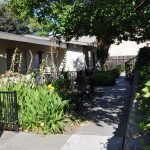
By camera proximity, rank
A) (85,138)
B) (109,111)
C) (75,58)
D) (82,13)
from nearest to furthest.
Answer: (82,13) → (85,138) → (109,111) → (75,58)

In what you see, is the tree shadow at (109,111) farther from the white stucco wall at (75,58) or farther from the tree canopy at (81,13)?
the white stucco wall at (75,58)

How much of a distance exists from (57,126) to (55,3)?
9.91 ft

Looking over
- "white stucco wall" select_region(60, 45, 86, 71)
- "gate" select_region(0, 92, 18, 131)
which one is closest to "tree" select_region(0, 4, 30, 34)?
"white stucco wall" select_region(60, 45, 86, 71)

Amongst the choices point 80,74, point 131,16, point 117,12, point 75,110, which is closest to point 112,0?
point 117,12

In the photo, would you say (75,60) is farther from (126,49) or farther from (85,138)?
(85,138)

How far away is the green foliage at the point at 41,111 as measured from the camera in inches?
371

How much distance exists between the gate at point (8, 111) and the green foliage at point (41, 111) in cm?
24

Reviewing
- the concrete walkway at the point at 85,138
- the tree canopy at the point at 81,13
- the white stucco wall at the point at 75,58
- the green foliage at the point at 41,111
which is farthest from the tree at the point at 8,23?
the green foliage at the point at 41,111

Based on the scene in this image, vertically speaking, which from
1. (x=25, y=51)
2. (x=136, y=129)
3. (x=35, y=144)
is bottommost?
(x=35, y=144)

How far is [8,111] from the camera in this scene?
9680 mm

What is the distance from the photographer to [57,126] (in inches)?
369

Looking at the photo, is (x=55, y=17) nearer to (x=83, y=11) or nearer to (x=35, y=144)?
(x=83, y=11)

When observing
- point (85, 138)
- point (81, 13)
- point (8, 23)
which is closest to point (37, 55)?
point (81, 13)

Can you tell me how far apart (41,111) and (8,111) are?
86cm
